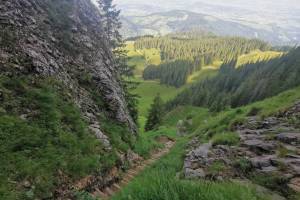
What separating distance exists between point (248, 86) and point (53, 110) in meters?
103

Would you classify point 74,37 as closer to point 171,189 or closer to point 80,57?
point 80,57

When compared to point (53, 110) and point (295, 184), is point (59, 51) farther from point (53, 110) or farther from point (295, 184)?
point (295, 184)

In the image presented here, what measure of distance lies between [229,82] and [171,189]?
157 meters

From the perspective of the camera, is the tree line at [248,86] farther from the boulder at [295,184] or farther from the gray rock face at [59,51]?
the boulder at [295,184]

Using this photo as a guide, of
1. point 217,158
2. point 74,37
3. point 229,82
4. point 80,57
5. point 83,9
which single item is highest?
point 83,9

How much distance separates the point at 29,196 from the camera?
8.56 meters

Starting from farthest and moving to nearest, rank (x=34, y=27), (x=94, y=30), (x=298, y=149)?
(x=94, y=30) → (x=34, y=27) → (x=298, y=149)

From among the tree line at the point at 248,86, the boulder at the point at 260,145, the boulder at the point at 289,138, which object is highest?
the boulder at the point at 289,138

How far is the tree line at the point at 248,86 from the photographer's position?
78.9m

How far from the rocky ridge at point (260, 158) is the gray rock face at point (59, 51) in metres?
5.84

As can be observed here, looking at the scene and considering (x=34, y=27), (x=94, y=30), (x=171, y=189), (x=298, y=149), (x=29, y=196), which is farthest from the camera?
(x=94, y=30)

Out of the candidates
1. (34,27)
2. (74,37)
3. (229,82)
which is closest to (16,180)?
(34,27)

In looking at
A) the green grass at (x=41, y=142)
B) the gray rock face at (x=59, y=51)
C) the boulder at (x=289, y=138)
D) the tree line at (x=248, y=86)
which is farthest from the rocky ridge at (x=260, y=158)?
the tree line at (x=248, y=86)

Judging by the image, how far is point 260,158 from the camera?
11.9 meters
